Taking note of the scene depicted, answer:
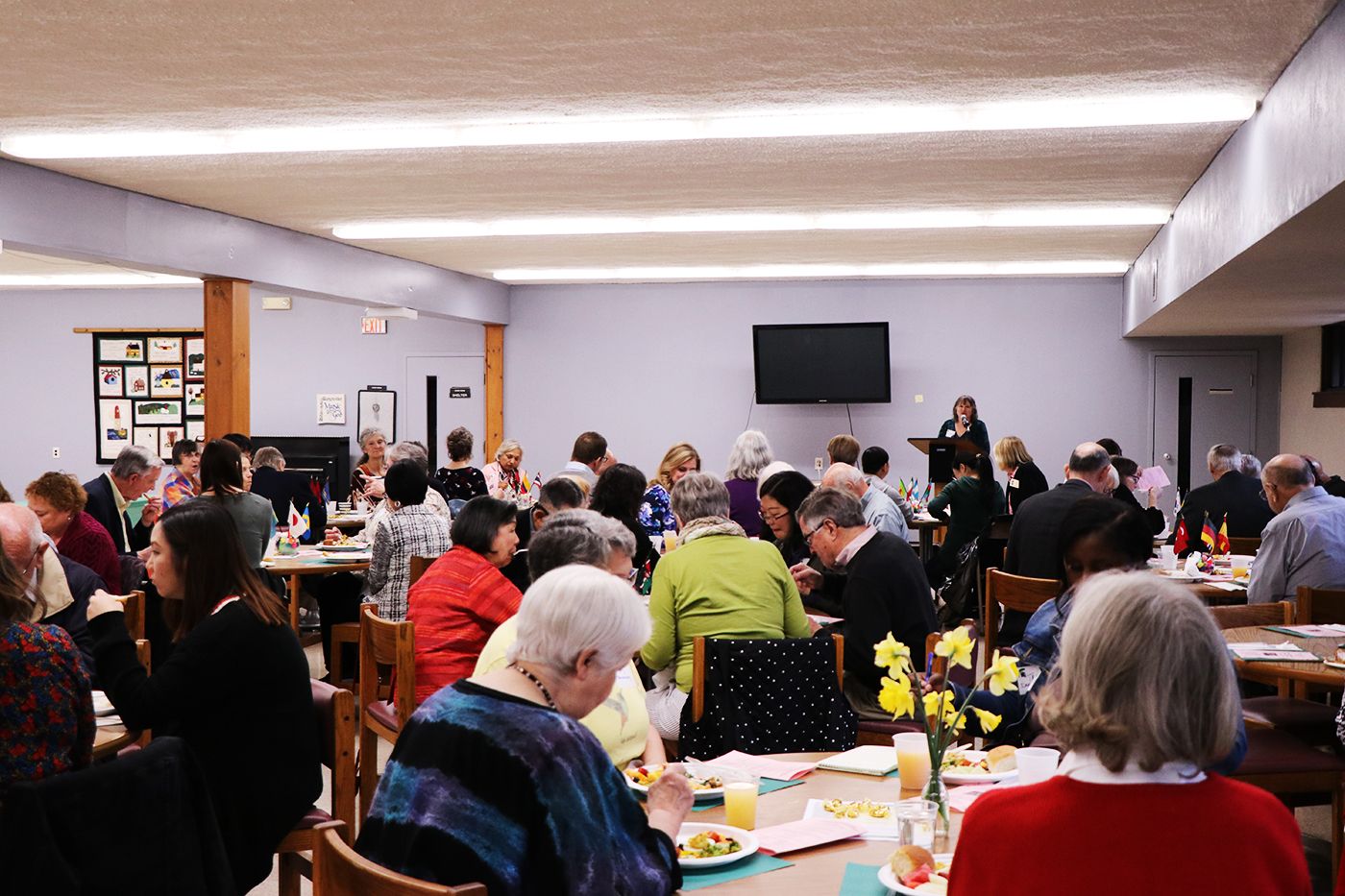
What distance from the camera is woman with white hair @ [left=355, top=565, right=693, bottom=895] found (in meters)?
1.96

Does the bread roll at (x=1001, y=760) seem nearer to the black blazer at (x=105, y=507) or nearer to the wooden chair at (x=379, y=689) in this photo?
the wooden chair at (x=379, y=689)

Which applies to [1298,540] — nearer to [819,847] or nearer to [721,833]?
[819,847]

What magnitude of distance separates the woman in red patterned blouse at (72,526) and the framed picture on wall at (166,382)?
9760 mm

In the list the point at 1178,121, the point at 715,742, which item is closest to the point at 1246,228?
the point at 1178,121

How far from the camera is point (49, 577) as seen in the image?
3963 millimetres

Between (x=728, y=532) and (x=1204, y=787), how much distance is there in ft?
8.92

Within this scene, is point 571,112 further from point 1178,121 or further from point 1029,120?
point 1178,121

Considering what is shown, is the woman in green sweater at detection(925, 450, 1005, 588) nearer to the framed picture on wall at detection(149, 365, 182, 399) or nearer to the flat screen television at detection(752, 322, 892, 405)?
the flat screen television at detection(752, 322, 892, 405)

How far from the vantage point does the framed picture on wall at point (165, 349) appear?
14.3 metres

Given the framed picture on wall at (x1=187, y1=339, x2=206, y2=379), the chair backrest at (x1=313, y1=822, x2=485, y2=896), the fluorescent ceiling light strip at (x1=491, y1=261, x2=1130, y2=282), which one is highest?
the fluorescent ceiling light strip at (x1=491, y1=261, x2=1130, y2=282)

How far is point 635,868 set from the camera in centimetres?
201

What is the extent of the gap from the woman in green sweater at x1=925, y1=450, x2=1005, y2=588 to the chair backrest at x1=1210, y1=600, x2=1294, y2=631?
3.37 meters

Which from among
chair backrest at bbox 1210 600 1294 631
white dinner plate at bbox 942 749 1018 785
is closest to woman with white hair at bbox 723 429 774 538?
chair backrest at bbox 1210 600 1294 631

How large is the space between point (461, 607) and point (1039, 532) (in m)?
3.06
